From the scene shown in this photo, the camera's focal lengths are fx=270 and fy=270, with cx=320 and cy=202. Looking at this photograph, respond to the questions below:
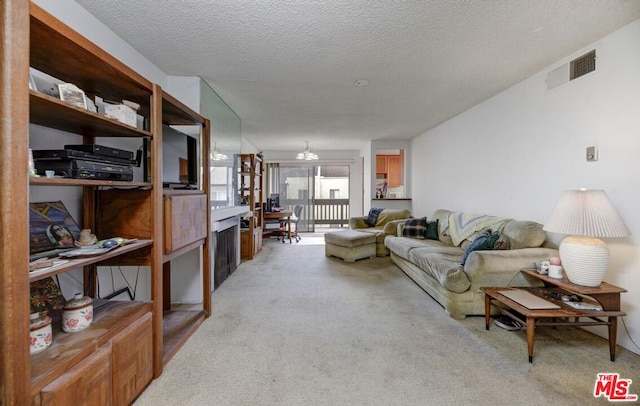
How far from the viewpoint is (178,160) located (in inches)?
87.1

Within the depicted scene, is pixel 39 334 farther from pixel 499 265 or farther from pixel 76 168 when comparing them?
pixel 499 265

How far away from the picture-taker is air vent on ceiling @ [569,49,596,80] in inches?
83.6

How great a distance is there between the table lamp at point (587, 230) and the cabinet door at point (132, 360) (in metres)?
2.77

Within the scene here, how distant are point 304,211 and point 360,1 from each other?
6.07 meters

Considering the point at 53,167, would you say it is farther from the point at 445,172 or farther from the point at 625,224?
the point at 445,172

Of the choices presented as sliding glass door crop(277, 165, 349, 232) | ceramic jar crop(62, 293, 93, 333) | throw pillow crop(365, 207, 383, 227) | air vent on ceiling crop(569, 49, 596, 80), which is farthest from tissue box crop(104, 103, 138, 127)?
sliding glass door crop(277, 165, 349, 232)

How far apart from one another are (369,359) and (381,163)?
5.69 m

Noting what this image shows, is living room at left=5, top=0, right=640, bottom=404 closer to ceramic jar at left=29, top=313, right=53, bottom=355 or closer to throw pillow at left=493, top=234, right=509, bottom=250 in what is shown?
throw pillow at left=493, top=234, right=509, bottom=250

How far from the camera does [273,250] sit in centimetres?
521

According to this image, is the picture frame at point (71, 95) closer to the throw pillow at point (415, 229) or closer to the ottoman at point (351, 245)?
the ottoman at point (351, 245)

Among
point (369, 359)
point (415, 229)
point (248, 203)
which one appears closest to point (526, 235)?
point (415, 229)

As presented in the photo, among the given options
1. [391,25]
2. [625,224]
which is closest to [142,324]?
[391,25]

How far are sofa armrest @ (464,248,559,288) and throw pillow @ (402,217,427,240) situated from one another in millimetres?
1813

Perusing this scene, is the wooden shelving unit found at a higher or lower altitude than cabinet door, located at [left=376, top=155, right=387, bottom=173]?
lower
